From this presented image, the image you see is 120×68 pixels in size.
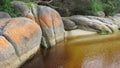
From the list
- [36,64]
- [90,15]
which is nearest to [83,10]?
[90,15]

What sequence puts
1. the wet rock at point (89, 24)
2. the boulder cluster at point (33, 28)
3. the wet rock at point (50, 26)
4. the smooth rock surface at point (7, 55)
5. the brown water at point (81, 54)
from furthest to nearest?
the wet rock at point (89, 24) → the wet rock at point (50, 26) → the brown water at point (81, 54) → the boulder cluster at point (33, 28) → the smooth rock surface at point (7, 55)

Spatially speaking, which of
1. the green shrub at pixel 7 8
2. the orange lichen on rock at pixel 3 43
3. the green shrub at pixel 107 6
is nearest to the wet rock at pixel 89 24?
the green shrub at pixel 107 6

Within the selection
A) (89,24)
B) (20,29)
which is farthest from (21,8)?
(89,24)

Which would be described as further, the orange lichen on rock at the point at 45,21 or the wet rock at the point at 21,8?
the wet rock at the point at 21,8

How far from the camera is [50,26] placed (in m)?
18.6

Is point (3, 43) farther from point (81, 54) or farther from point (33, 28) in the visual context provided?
point (81, 54)

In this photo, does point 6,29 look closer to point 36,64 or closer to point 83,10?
point 36,64

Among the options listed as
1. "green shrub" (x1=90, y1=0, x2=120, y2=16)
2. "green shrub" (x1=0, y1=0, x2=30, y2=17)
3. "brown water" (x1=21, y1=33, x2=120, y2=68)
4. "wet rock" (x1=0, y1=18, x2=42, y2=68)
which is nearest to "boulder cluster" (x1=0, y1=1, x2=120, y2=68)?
"wet rock" (x1=0, y1=18, x2=42, y2=68)

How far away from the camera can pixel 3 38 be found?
1272 cm

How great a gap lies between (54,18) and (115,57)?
5.73m

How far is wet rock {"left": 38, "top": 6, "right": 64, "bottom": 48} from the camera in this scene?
18.4 meters

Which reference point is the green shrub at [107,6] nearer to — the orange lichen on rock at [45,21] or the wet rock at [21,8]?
the orange lichen on rock at [45,21]

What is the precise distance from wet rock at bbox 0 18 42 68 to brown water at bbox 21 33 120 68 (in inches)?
37.5

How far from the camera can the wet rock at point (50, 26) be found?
18391mm
